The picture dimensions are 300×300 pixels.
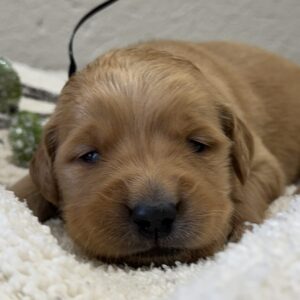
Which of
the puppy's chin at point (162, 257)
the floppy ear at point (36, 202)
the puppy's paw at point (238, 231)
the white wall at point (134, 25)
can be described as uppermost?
the puppy's chin at point (162, 257)

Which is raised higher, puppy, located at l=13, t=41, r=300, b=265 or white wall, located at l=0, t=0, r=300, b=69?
puppy, located at l=13, t=41, r=300, b=265

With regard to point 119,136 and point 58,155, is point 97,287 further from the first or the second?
point 58,155

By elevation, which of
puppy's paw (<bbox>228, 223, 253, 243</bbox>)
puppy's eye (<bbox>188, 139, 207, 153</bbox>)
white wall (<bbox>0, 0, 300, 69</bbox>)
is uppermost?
puppy's eye (<bbox>188, 139, 207, 153</bbox>)

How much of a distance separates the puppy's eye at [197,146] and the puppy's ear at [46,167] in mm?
422

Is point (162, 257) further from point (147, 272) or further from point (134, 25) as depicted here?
point (134, 25)

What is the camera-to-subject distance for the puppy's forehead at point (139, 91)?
1804 millimetres

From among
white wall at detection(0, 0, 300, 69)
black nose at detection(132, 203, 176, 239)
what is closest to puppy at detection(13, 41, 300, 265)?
black nose at detection(132, 203, 176, 239)

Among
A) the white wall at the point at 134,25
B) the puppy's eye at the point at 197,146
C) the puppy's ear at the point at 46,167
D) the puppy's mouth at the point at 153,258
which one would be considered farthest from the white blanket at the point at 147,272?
the white wall at the point at 134,25

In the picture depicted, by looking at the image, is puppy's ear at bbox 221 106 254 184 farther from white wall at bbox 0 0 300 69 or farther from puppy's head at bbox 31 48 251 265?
white wall at bbox 0 0 300 69

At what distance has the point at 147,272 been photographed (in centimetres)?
160

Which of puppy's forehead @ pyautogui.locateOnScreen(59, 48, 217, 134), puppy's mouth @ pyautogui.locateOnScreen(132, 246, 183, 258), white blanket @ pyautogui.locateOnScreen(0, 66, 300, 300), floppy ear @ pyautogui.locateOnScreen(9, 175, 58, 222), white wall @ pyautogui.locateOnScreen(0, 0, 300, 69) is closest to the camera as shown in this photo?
white blanket @ pyautogui.locateOnScreen(0, 66, 300, 300)

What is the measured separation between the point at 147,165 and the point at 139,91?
0.25 metres

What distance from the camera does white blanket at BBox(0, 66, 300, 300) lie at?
1.11 m

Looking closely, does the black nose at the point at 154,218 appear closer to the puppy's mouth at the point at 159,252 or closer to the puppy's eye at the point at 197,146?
the puppy's mouth at the point at 159,252
